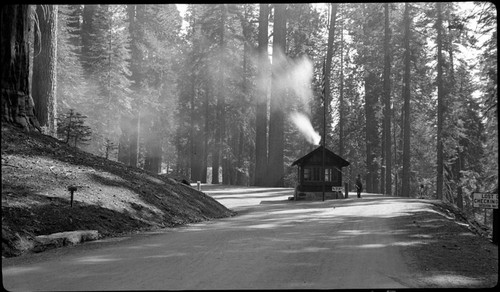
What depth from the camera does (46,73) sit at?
15852mm

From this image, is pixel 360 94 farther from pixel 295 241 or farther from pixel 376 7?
pixel 295 241

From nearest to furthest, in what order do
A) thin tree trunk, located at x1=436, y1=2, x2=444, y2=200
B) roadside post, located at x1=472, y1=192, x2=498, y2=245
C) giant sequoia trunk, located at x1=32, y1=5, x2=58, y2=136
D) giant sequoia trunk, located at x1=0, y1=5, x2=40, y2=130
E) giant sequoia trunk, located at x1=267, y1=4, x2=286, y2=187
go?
roadside post, located at x1=472, y1=192, x2=498, y2=245
giant sequoia trunk, located at x1=0, y1=5, x2=40, y2=130
giant sequoia trunk, located at x1=32, y1=5, x2=58, y2=136
thin tree trunk, located at x1=436, y1=2, x2=444, y2=200
giant sequoia trunk, located at x1=267, y1=4, x2=286, y2=187

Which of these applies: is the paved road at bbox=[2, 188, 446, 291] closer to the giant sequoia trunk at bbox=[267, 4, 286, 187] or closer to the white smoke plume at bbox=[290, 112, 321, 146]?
the giant sequoia trunk at bbox=[267, 4, 286, 187]

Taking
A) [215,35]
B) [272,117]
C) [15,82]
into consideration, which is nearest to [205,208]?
[15,82]

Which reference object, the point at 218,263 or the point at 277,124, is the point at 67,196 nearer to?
the point at 218,263

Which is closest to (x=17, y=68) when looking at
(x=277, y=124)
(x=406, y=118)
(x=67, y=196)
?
(x=67, y=196)

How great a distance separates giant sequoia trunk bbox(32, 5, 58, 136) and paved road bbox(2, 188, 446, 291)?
7548 millimetres

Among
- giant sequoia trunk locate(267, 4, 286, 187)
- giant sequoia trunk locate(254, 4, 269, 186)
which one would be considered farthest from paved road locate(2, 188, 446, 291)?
giant sequoia trunk locate(254, 4, 269, 186)

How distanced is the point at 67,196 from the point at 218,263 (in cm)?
424

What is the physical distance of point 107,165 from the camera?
1339cm

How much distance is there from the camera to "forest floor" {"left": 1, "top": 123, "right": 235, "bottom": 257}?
773 cm

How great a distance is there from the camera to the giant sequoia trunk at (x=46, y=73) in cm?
1520

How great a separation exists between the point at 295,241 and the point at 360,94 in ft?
139

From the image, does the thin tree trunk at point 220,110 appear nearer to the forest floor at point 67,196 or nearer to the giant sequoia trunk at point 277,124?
the giant sequoia trunk at point 277,124
